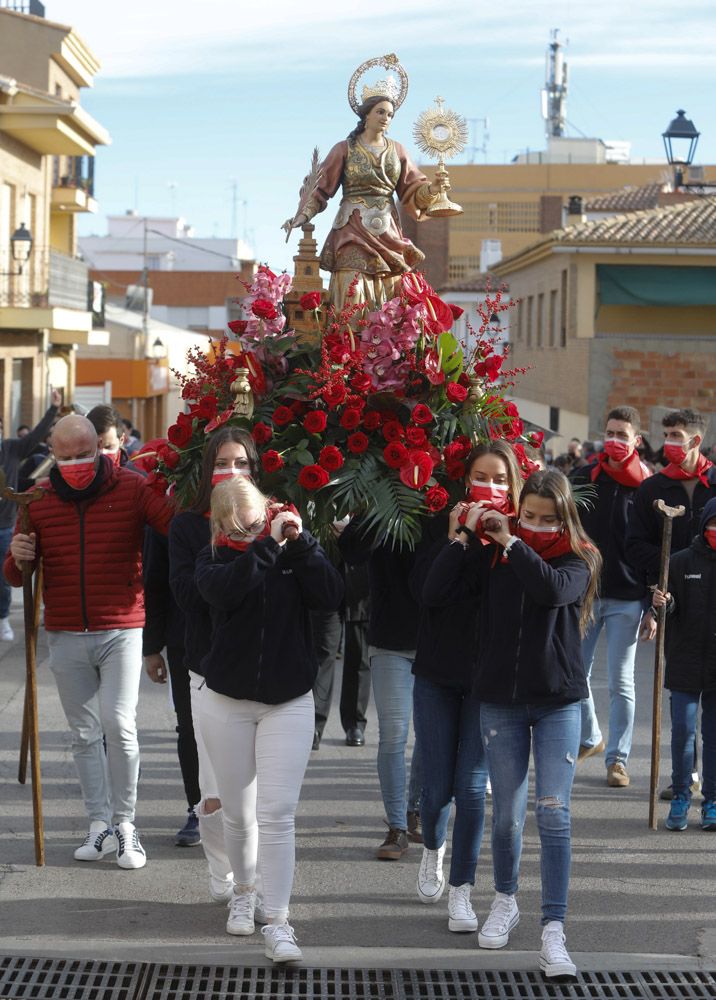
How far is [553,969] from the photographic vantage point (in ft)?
17.0

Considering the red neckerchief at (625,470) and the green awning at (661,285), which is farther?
the green awning at (661,285)

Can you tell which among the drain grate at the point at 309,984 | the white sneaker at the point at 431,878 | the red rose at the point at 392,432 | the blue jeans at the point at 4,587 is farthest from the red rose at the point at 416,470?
the blue jeans at the point at 4,587

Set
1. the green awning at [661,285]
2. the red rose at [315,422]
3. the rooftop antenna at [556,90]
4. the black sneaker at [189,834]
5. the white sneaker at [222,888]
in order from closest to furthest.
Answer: the white sneaker at [222,888] < the red rose at [315,422] < the black sneaker at [189,834] < the green awning at [661,285] < the rooftop antenna at [556,90]

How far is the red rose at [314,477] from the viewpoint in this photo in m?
6.06

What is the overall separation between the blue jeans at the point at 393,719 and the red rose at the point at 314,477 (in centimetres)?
92

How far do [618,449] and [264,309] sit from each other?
2435 mm

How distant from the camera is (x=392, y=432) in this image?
635 centimetres

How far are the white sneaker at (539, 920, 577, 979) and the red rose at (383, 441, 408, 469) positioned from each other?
201 centimetres

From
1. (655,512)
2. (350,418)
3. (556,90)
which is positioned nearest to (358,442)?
(350,418)

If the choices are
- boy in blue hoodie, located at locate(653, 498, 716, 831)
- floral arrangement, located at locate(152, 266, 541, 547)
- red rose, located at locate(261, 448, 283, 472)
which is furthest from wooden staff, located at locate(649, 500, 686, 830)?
red rose, located at locate(261, 448, 283, 472)

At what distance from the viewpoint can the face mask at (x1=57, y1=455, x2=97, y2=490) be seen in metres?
6.39

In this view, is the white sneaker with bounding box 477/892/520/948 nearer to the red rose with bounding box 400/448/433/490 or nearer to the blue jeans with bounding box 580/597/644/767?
the red rose with bounding box 400/448/433/490

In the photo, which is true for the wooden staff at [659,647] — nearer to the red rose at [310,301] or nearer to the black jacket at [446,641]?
the black jacket at [446,641]

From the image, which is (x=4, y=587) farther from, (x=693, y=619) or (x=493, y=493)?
(x=493, y=493)
